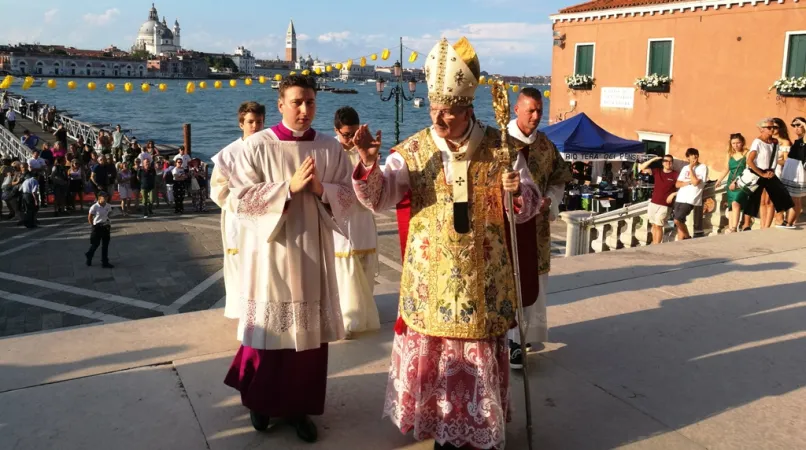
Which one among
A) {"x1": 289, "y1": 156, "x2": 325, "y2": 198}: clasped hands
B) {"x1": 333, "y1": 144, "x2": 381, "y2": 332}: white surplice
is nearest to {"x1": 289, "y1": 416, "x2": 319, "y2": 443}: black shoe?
{"x1": 289, "y1": 156, "x2": 325, "y2": 198}: clasped hands

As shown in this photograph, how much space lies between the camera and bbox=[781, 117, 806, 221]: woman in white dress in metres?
9.20

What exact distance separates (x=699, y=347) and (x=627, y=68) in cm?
1861

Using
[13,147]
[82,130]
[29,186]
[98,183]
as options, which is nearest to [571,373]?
[29,186]

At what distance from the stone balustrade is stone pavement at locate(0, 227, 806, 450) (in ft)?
13.6

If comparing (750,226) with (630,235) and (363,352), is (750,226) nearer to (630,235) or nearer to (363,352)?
(630,235)

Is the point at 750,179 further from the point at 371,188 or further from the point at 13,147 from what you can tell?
the point at 13,147

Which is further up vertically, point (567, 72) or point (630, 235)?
point (567, 72)

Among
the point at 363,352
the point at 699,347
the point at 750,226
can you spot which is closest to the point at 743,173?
the point at 750,226

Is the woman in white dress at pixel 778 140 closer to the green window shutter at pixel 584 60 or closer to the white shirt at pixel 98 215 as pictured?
the white shirt at pixel 98 215

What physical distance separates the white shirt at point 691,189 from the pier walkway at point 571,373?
2.15 m

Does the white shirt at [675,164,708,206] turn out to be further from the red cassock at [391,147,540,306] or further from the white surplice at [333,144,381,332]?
the red cassock at [391,147,540,306]

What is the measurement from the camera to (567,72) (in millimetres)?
23719

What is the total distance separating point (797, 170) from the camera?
9.32 metres

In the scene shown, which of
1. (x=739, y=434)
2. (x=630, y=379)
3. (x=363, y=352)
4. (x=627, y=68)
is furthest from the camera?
(x=627, y=68)
